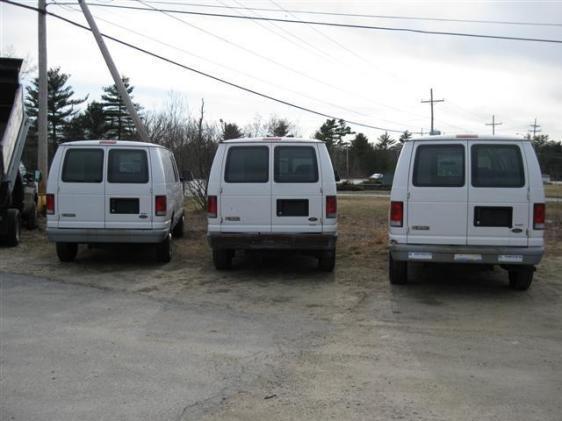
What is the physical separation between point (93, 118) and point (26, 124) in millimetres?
54598

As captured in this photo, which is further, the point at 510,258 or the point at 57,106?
the point at 57,106

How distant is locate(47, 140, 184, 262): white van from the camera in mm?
9938

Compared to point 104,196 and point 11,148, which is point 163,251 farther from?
point 11,148

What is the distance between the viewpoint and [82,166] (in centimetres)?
1003

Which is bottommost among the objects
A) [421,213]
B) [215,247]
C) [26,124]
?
[215,247]

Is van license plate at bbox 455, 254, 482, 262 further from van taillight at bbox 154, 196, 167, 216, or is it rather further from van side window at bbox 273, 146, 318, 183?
van taillight at bbox 154, 196, 167, 216

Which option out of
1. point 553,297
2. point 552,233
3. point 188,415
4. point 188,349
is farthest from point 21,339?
point 552,233

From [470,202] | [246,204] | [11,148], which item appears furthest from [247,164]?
[11,148]

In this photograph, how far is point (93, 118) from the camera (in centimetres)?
6625

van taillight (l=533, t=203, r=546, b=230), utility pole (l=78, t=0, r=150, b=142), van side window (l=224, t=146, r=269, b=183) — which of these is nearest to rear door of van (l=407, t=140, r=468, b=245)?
van taillight (l=533, t=203, r=546, b=230)

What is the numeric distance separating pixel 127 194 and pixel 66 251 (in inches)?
71.7

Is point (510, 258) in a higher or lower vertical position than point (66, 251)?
higher

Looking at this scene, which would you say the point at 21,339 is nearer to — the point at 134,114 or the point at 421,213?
the point at 421,213

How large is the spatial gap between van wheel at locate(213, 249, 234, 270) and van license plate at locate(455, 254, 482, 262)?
12.4ft
